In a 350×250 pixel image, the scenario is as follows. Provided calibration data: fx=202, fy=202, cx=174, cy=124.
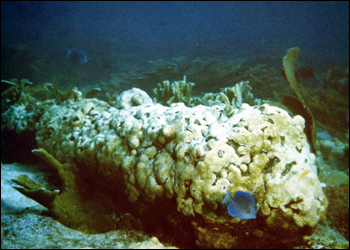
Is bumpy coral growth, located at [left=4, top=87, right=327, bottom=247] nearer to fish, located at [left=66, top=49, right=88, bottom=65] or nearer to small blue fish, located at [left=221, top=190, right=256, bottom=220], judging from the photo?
small blue fish, located at [left=221, top=190, right=256, bottom=220]

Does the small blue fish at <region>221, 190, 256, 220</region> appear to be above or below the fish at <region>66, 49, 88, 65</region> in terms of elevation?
below

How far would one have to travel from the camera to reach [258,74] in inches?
260

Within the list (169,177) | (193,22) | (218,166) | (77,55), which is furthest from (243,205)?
(193,22)

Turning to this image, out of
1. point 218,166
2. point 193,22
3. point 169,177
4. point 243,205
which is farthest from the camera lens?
point 193,22

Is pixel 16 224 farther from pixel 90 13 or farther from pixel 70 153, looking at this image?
pixel 90 13

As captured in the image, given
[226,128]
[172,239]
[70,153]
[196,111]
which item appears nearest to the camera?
[226,128]

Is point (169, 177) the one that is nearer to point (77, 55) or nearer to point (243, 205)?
point (243, 205)

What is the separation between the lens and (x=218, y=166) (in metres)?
1.55

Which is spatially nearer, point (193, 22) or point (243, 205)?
point (243, 205)

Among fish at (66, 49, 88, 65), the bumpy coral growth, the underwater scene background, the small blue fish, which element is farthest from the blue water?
the small blue fish

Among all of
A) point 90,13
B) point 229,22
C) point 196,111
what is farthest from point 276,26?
point 196,111

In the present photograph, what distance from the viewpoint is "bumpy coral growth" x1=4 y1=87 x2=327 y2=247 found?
1.51 meters

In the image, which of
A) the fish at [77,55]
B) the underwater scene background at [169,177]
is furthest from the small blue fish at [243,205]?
the fish at [77,55]

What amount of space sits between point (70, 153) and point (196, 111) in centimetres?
178
